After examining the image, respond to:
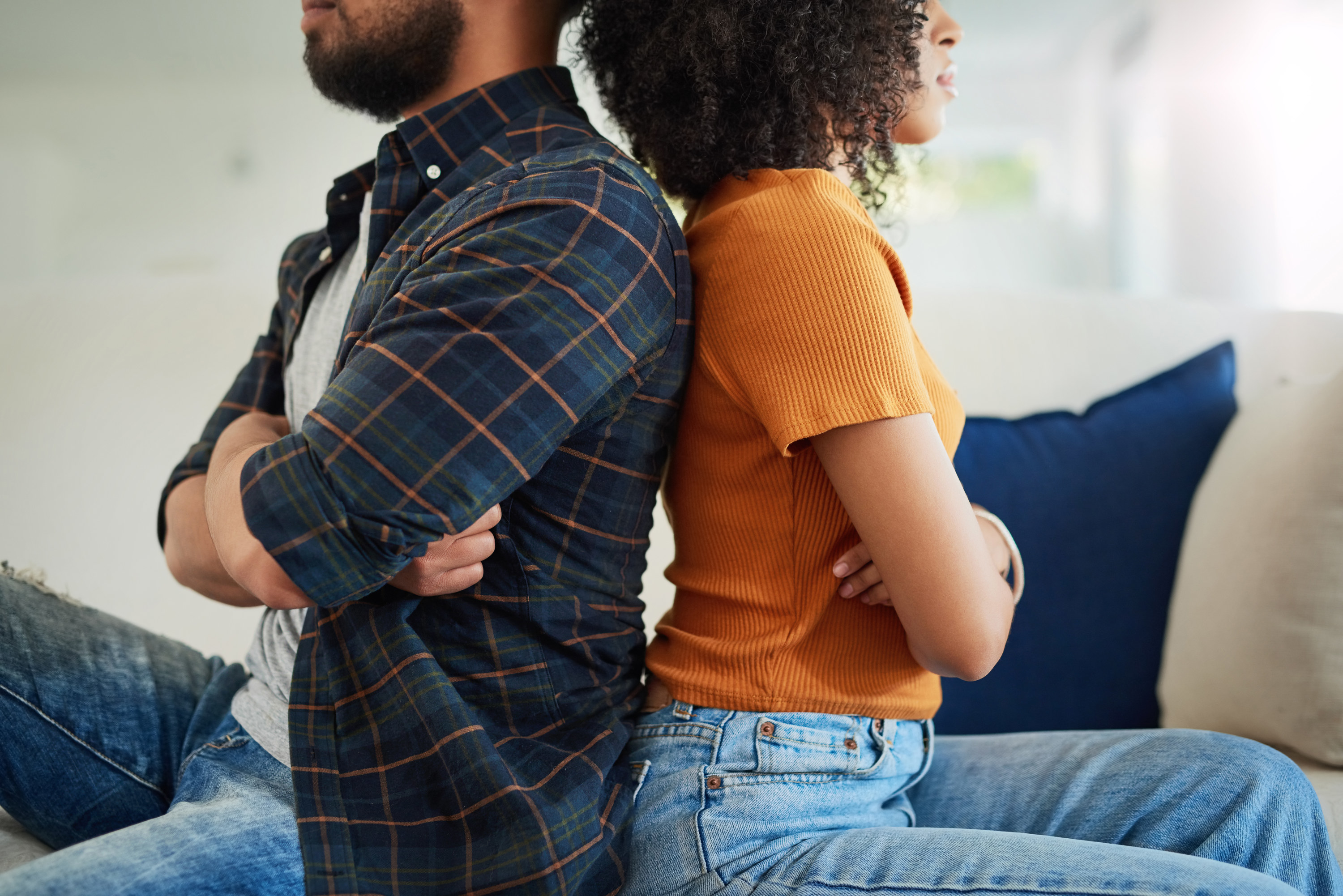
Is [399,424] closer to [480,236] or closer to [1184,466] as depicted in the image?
[480,236]

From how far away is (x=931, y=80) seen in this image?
1.03 metres

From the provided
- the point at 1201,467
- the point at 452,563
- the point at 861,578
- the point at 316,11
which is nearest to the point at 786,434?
the point at 861,578

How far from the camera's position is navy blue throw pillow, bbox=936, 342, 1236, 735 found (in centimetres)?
135

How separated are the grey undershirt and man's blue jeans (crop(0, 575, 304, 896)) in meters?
0.02

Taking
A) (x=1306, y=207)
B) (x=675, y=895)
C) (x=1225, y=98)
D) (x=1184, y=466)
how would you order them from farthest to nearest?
1. (x=1225, y=98)
2. (x=1306, y=207)
3. (x=1184, y=466)
4. (x=675, y=895)

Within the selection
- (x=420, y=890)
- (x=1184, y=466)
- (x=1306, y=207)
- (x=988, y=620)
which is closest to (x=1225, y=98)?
(x=1306, y=207)

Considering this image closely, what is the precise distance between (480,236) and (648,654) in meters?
0.42

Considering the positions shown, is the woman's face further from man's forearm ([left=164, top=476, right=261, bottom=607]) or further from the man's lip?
man's forearm ([left=164, top=476, right=261, bottom=607])

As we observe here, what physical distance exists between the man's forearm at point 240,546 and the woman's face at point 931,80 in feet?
2.36

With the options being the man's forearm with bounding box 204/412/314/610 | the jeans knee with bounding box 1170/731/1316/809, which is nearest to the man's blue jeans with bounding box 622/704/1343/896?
the jeans knee with bounding box 1170/731/1316/809

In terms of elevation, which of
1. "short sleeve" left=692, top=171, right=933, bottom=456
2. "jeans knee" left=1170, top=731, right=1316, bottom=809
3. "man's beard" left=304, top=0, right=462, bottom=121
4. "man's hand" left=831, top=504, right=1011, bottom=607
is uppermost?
"man's beard" left=304, top=0, right=462, bottom=121

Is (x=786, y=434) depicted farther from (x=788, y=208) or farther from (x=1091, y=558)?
(x=1091, y=558)

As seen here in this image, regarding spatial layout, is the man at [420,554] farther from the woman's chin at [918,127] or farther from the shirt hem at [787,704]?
the woman's chin at [918,127]

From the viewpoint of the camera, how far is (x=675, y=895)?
76 centimetres
